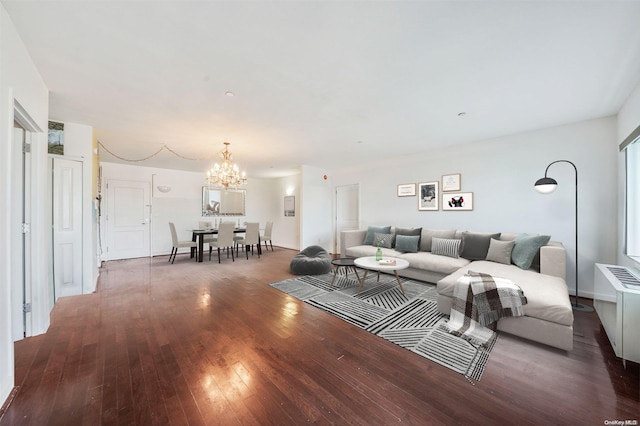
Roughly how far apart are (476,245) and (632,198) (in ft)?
5.62

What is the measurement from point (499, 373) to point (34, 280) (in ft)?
13.4

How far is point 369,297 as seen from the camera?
3275 millimetres

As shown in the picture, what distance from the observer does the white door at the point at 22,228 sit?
2078mm

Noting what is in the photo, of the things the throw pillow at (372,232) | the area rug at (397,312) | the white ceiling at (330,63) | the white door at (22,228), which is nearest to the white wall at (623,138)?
the white ceiling at (330,63)

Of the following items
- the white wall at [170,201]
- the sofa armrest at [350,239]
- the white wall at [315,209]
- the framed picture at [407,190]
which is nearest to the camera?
the framed picture at [407,190]

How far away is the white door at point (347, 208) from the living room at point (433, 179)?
19cm

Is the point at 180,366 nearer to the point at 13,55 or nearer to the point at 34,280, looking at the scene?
the point at 34,280

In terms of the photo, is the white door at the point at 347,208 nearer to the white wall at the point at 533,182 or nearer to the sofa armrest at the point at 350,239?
the sofa armrest at the point at 350,239

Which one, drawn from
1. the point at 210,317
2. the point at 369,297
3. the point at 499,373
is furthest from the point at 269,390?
the point at 369,297

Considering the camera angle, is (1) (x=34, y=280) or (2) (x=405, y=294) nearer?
(1) (x=34, y=280)

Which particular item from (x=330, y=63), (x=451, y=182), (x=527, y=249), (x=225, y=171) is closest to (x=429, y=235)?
(x=451, y=182)

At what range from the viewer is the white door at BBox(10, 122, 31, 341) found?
81.8 inches

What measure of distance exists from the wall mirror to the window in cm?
806

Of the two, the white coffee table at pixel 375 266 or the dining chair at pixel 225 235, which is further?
the dining chair at pixel 225 235
